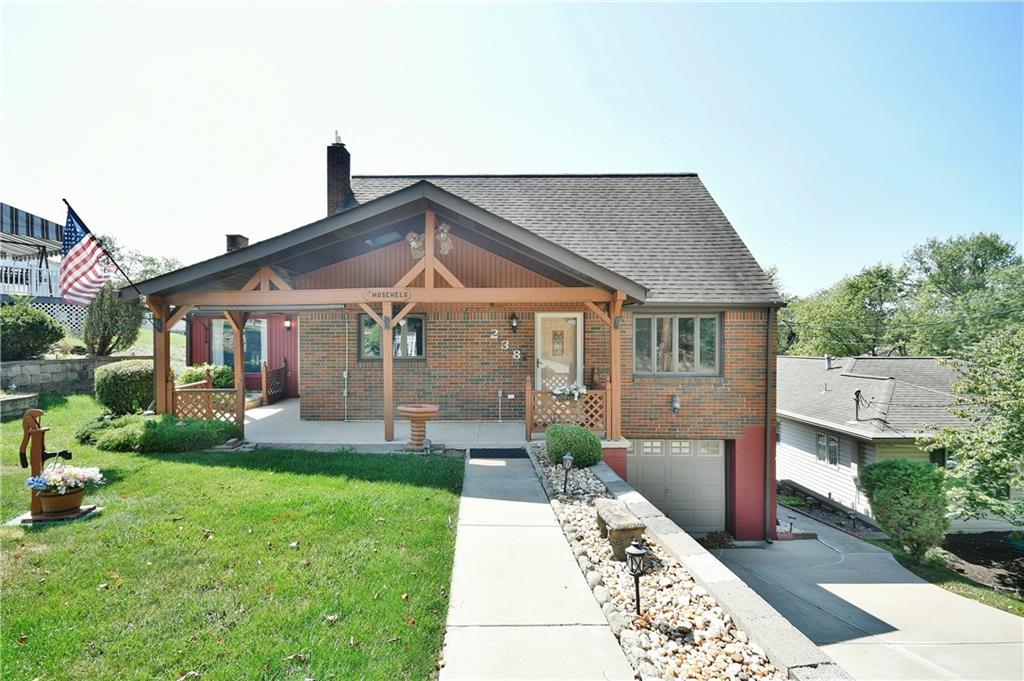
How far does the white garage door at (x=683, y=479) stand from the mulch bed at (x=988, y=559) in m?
5.90

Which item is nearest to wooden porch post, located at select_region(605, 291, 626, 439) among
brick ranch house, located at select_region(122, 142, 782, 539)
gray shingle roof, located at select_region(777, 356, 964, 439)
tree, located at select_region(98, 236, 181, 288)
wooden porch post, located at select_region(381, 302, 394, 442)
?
brick ranch house, located at select_region(122, 142, 782, 539)

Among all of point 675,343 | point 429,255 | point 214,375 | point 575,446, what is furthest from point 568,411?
point 214,375

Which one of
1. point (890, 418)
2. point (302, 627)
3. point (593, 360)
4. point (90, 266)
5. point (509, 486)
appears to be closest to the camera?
point (302, 627)

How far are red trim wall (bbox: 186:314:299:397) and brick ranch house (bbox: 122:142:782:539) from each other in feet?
13.0

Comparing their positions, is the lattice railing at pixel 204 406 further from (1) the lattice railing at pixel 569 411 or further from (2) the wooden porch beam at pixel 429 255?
(1) the lattice railing at pixel 569 411

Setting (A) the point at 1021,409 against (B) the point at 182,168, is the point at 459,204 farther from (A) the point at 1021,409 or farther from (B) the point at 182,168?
(A) the point at 1021,409

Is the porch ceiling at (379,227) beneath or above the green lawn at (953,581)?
above

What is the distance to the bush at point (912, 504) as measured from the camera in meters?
10.5

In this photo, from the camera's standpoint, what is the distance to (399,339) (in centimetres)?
1148

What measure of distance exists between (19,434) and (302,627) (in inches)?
377

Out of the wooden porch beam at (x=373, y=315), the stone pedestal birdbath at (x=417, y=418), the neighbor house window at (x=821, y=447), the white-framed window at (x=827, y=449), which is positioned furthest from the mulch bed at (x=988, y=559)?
the wooden porch beam at (x=373, y=315)

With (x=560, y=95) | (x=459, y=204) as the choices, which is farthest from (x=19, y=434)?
(x=560, y=95)

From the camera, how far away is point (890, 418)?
1338cm

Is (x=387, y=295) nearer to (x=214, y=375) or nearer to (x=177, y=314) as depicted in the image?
(x=177, y=314)
